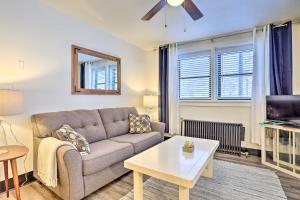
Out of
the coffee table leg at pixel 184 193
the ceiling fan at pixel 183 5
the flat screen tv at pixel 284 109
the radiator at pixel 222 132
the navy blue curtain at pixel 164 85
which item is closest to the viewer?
the coffee table leg at pixel 184 193

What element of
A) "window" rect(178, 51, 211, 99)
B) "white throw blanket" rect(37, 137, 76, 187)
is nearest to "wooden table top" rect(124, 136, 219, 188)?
"white throw blanket" rect(37, 137, 76, 187)

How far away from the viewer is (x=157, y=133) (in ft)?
10.3

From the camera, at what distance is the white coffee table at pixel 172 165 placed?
54.9 inches

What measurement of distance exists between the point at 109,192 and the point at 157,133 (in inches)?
54.8

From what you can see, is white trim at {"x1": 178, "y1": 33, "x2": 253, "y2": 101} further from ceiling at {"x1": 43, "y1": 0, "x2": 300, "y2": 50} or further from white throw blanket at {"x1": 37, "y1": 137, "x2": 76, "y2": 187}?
white throw blanket at {"x1": 37, "y1": 137, "x2": 76, "y2": 187}

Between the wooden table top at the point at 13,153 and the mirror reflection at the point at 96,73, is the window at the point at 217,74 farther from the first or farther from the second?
the wooden table top at the point at 13,153

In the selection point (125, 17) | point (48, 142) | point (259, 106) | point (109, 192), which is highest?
point (125, 17)

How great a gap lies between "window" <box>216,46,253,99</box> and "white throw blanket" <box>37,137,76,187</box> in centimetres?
312

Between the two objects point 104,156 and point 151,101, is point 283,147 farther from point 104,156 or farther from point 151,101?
point 104,156

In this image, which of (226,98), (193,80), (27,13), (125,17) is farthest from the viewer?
(193,80)

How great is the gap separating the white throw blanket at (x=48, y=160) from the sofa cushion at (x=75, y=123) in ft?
0.75

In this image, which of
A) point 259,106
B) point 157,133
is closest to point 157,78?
point 157,133

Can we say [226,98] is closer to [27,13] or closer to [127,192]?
[127,192]

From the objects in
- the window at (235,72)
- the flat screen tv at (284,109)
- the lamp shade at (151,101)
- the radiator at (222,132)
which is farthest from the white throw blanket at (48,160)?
the window at (235,72)
